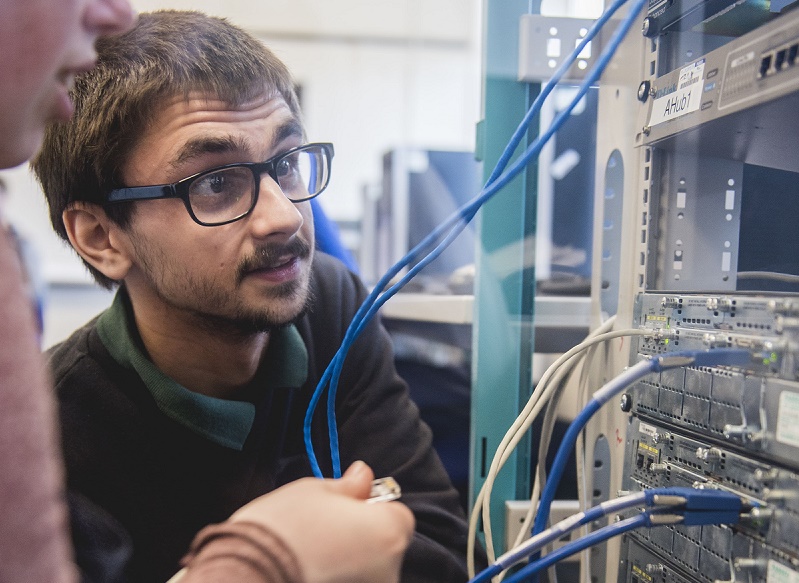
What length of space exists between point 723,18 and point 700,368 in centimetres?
39

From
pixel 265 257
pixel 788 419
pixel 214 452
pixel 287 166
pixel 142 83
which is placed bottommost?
pixel 214 452

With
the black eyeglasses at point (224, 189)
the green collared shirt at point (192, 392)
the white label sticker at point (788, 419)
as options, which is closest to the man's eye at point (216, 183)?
the black eyeglasses at point (224, 189)

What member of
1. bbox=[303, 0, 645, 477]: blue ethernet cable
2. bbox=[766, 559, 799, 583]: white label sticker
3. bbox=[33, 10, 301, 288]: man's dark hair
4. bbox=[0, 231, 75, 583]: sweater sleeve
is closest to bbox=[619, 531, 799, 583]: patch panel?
bbox=[766, 559, 799, 583]: white label sticker

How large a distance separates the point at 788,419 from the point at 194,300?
2.54ft

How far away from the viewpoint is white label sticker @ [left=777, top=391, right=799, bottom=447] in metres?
0.53

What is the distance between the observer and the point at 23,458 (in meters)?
0.38

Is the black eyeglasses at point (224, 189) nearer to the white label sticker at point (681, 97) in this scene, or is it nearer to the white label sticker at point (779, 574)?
the white label sticker at point (681, 97)

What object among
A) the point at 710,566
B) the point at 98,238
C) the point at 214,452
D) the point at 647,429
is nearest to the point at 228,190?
the point at 98,238

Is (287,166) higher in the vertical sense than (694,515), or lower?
higher

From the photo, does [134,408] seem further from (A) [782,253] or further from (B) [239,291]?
(A) [782,253]

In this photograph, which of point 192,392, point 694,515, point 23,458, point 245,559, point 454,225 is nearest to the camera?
point 23,458

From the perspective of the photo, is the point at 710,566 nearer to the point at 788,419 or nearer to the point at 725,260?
the point at 788,419

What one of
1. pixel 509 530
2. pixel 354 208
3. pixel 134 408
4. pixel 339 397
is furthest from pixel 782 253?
pixel 354 208

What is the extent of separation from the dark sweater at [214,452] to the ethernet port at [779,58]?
0.62 metres
